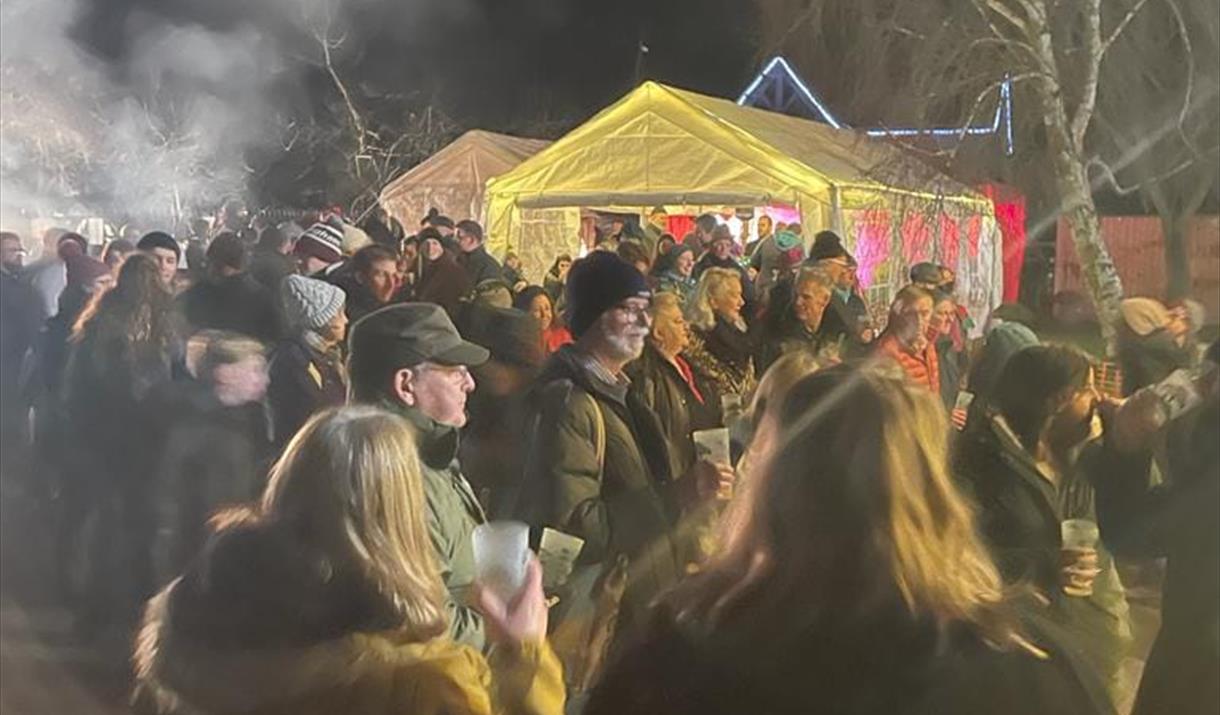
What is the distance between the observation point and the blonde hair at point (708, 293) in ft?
3.14

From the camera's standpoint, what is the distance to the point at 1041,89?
0.91m

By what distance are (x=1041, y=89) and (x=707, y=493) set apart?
41 centimetres

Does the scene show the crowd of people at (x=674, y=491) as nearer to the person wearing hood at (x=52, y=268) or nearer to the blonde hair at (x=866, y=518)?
the blonde hair at (x=866, y=518)

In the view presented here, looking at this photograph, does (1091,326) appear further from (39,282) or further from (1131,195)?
(39,282)

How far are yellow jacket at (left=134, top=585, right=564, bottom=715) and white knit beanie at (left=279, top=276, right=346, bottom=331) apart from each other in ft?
0.86

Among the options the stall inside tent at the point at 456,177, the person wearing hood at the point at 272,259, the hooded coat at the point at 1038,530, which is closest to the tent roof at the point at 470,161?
the stall inside tent at the point at 456,177

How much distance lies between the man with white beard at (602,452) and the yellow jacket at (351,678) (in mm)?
105

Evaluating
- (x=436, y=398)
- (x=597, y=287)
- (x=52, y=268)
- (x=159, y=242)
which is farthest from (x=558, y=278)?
(x=52, y=268)

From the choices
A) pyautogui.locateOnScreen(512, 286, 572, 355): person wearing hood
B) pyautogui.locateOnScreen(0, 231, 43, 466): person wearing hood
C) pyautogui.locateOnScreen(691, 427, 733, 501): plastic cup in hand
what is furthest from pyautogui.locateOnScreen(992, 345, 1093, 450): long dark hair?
pyautogui.locateOnScreen(0, 231, 43, 466): person wearing hood

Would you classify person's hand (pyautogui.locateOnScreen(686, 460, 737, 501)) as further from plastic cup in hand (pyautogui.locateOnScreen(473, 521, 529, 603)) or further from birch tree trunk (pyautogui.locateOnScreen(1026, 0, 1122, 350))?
birch tree trunk (pyautogui.locateOnScreen(1026, 0, 1122, 350))

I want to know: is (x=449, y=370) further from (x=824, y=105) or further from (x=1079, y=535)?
(x=1079, y=535)

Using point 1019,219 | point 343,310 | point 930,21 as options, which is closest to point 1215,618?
point 1019,219

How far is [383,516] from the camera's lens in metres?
0.95

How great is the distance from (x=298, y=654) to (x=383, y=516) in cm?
14
